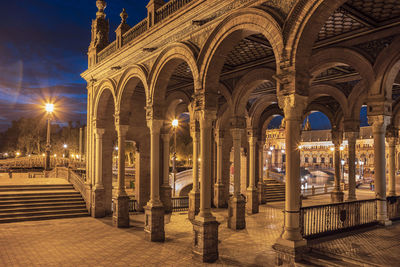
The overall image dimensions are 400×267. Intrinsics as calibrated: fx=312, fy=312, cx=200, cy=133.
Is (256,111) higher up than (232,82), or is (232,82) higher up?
(232,82)

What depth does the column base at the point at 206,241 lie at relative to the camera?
883cm

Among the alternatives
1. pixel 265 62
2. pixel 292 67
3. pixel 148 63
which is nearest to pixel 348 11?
pixel 292 67

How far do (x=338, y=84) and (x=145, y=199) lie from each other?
11.7m

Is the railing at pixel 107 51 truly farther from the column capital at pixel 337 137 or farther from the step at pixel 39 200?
the column capital at pixel 337 137

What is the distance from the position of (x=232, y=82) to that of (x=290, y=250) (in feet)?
29.6

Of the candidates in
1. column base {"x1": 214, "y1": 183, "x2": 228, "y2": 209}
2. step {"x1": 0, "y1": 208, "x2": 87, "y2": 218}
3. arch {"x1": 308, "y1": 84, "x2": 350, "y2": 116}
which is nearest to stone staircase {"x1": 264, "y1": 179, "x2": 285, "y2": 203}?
column base {"x1": 214, "y1": 183, "x2": 228, "y2": 209}

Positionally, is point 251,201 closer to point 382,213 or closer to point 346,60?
point 382,213

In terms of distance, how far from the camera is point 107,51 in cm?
1593

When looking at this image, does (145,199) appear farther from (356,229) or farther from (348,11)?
(348,11)

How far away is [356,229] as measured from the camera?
9.61 meters

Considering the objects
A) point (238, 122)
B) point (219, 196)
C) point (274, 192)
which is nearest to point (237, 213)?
point (238, 122)

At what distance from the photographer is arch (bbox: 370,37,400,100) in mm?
9297

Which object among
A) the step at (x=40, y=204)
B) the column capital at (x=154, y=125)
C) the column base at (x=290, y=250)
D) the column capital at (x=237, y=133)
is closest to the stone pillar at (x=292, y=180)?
the column base at (x=290, y=250)

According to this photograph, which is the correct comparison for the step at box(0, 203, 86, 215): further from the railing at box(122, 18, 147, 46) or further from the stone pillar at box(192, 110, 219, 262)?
the stone pillar at box(192, 110, 219, 262)
